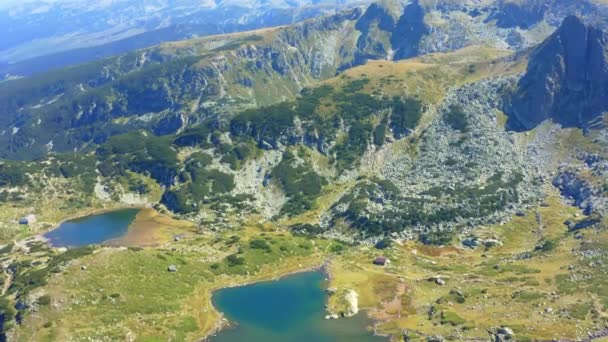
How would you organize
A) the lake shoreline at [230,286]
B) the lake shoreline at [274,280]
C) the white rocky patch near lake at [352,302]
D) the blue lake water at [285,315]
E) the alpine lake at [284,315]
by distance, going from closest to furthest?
the blue lake water at [285,315] → the alpine lake at [284,315] → the lake shoreline at [274,280] → the lake shoreline at [230,286] → the white rocky patch near lake at [352,302]

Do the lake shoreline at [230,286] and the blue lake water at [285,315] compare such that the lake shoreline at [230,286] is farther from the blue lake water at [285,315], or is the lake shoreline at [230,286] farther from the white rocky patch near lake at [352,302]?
the white rocky patch near lake at [352,302]

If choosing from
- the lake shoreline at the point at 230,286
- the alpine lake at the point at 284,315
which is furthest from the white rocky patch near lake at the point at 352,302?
the lake shoreline at the point at 230,286

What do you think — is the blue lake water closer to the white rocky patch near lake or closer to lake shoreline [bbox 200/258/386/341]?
lake shoreline [bbox 200/258/386/341]

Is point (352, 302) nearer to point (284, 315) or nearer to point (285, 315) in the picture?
point (285, 315)

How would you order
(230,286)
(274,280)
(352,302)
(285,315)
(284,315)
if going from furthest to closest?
(274,280) < (230,286) < (352,302) < (285,315) < (284,315)

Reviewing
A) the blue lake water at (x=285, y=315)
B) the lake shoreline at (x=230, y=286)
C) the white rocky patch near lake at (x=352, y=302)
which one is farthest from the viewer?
the white rocky patch near lake at (x=352, y=302)

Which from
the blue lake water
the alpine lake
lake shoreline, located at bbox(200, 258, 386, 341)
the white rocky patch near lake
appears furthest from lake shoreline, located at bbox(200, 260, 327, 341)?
the white rocky patch near lake

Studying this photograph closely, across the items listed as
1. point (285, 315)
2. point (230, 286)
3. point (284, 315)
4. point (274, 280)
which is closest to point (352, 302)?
point (285, 315)

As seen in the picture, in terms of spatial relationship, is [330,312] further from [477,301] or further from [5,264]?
[5,264]
